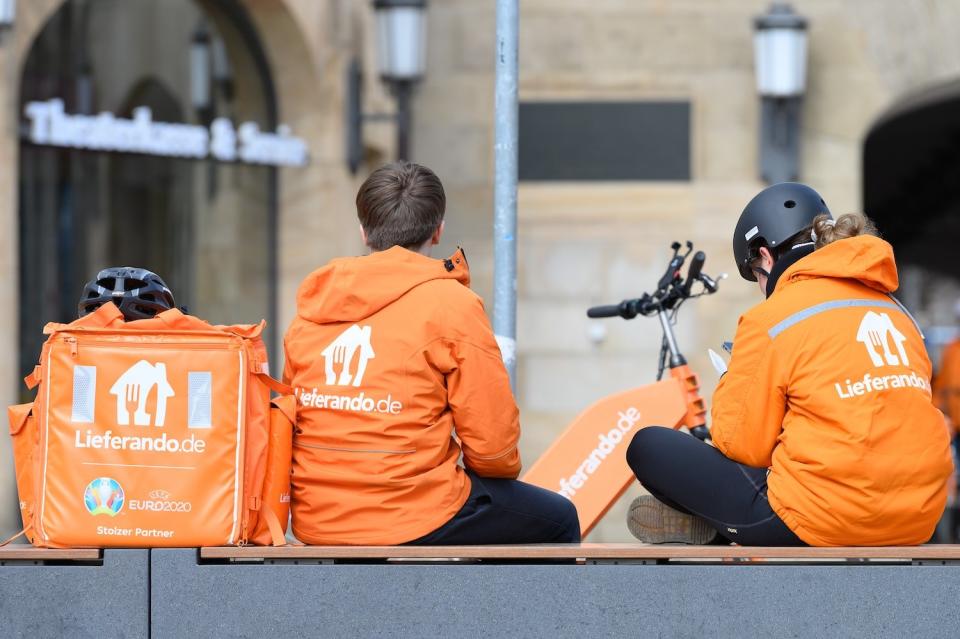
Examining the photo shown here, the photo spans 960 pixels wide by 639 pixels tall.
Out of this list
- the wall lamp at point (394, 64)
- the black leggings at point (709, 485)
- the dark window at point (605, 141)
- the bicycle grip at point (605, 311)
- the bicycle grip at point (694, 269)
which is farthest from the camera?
the dark window at point (605, 141)

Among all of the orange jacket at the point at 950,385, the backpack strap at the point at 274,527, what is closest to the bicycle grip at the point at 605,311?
the backpack strap at the point at 274,527

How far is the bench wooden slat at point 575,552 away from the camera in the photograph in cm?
392

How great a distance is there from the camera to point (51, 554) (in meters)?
3.94

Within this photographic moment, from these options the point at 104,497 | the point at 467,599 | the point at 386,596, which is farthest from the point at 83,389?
the point at 467,599

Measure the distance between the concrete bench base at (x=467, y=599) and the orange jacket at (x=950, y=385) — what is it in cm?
755

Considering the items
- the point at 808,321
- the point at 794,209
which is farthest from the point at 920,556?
the point at 794,209

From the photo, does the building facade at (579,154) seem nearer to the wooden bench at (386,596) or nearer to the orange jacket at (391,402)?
the orange jacket at (391,402)

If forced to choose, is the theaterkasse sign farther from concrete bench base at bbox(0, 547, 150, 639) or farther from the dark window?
concrete bench base at bbox(0, 547, 150, 639)

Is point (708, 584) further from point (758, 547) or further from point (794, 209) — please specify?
point (794, 209)

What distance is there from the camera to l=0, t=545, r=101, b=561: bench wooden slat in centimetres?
392

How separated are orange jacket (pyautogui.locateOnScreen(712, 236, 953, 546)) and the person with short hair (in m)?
0.65

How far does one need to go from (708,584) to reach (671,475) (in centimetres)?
42

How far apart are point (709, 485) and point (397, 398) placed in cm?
87

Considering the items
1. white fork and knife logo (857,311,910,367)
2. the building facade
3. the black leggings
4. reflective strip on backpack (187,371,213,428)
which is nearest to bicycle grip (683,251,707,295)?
the black leggings
